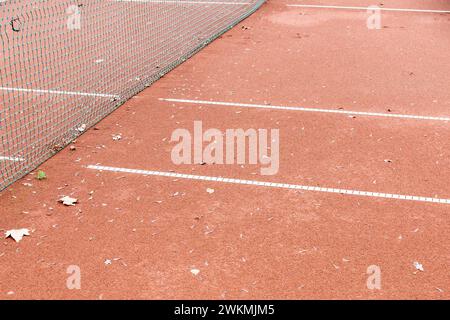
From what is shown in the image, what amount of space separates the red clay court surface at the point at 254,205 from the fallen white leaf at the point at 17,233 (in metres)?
0.09

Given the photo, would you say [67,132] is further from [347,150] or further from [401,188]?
[401,188]

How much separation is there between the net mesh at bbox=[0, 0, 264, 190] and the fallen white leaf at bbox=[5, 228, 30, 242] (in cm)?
128

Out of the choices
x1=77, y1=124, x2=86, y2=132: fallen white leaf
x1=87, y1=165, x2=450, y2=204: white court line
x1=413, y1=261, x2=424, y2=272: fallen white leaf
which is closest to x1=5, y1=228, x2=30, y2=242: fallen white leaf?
x1=87, y1=165, x2=450, y2=204: white court line

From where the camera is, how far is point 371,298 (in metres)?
5.45

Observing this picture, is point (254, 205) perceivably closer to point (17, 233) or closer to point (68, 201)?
point (68, 201)

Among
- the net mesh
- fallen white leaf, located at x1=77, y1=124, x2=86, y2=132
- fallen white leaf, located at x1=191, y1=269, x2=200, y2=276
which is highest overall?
the net mesh

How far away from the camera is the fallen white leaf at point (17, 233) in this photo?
21.1ft

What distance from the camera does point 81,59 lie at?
1341 cm

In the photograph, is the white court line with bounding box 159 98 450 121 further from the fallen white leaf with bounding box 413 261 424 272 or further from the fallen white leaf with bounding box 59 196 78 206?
the fallen white leaf with bounding box 413 261 424 272

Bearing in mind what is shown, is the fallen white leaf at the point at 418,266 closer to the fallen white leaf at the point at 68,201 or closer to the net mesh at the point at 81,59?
the fallen white leaf at the point at 68,201

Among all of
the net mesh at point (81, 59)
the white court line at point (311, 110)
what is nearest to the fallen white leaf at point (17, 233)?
the net mesh at point (81, 59)

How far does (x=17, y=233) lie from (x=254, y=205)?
2.98 metres

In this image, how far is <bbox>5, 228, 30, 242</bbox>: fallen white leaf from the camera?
6.43 meters
